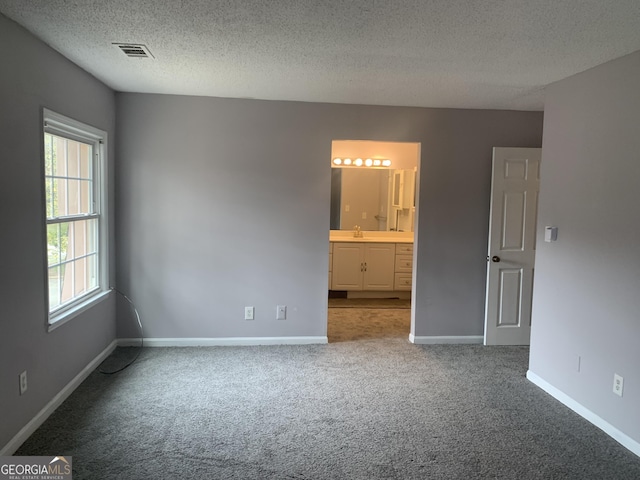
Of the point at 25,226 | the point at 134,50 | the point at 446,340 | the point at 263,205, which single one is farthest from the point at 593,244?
the point at 25,226

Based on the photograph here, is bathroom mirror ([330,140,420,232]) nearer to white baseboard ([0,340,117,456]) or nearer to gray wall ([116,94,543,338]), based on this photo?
gray wall ([116,94,543,338])

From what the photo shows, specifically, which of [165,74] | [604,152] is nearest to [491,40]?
[604,152]

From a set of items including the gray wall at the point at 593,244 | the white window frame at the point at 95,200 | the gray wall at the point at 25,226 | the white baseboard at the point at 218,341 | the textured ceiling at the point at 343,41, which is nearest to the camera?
the textured ceiling at the point at 343,41

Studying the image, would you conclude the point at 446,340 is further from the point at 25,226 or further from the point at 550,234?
the point at 25,226

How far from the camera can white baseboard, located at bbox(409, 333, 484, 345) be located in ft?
14.7

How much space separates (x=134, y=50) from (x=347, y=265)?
4.07 meters

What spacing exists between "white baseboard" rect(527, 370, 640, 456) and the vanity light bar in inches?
142

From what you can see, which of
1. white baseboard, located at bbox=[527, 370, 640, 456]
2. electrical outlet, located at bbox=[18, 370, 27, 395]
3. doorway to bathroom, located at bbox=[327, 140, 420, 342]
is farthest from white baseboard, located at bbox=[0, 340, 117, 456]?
white baseboard, located at bbox=[527, 370, 640, 456]

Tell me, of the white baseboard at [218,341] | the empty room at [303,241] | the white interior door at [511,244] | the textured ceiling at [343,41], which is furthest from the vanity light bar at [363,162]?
the white baseboard at [218,341]

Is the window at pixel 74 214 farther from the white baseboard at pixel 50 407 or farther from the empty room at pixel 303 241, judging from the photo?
the white baseboard at pixel 50 407

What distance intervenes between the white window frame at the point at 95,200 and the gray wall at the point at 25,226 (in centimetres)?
6

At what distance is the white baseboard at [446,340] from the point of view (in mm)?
4492

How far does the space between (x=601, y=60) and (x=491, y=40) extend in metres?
0.86

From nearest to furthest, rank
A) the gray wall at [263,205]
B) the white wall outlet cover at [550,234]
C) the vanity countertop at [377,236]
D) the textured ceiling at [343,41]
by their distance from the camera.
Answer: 1. the textured ceiling at [343,41]
2. the white wall outlet cover at [550,234]
3. the gray wall at [263,205]
4. the vanity countertop at [377,236]
